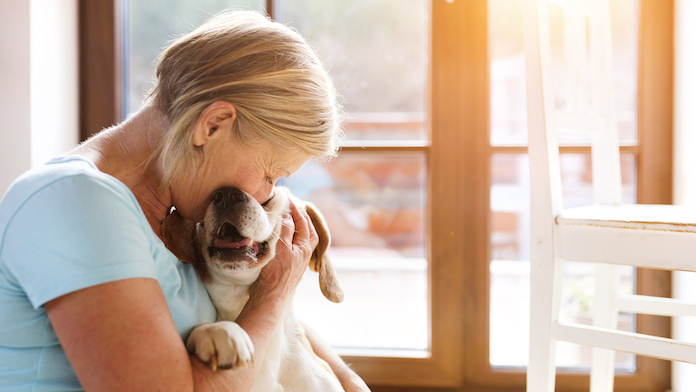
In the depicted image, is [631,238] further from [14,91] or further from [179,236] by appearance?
[14,91]

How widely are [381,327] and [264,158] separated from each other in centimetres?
125

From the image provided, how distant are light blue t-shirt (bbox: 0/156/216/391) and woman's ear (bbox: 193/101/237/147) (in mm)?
158

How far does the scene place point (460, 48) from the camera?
64.2 inches

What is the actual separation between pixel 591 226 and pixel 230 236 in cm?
79

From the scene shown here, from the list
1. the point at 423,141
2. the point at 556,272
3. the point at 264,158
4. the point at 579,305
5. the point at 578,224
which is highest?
the point at 423,141

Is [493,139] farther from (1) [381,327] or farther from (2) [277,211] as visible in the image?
(2) [277,211]

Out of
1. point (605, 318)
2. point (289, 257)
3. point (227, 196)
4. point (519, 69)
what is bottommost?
point (605, 318)

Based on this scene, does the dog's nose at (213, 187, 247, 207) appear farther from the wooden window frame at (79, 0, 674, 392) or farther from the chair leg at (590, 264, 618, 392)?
the chair leg at (590, 264, 618, 392)

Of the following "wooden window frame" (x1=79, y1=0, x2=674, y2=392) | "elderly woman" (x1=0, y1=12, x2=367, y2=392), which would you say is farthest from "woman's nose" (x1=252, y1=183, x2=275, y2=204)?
"wooden window frame" (x1=79, y1=0, x2=674, y2=392)

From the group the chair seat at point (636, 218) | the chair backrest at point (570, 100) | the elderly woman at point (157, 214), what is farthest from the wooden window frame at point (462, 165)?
the elderly woman at point (157, 214)

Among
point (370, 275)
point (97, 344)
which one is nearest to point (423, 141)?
point (370, 275)

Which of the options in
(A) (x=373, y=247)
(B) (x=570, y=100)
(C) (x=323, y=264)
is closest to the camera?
(C) (x=323, y=264)

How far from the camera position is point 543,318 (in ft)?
3.71

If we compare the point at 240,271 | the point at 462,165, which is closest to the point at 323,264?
the point at 240,271
